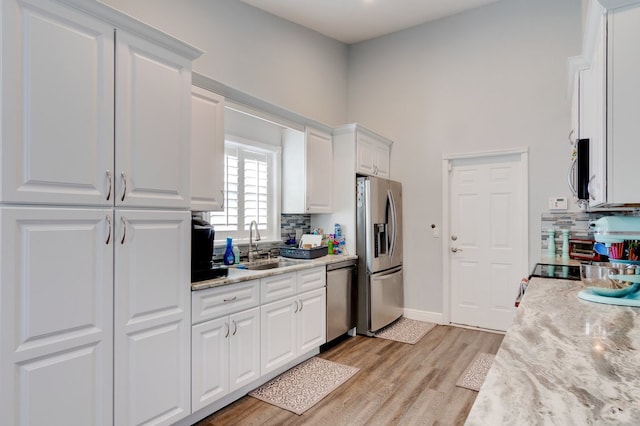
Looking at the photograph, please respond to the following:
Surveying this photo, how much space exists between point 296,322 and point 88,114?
214 cm

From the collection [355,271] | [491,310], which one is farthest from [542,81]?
[355,271]

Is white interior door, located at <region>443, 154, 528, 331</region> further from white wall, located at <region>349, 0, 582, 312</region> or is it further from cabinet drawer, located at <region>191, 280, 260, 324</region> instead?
cabinet drawer, located at <region>191, 280, 260, 324</region>

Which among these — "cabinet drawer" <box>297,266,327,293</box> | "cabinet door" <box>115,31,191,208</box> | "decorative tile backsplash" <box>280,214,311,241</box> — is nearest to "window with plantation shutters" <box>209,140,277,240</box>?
"decorative tile backsplash" <box>280,214,311,241</box>

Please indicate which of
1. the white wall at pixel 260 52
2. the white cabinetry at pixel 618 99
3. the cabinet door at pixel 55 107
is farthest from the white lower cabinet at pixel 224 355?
the white cabinetry at pixel 618 99

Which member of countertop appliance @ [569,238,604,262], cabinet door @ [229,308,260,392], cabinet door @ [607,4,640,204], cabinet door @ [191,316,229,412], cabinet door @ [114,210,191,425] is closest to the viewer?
cabinet door @ [607,4,640,204]

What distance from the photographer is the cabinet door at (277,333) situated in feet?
8.88

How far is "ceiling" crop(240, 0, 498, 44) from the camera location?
12.6ft

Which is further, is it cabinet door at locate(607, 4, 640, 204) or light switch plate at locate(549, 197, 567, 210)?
light switch plate at locate(549, 197, 567, 210)

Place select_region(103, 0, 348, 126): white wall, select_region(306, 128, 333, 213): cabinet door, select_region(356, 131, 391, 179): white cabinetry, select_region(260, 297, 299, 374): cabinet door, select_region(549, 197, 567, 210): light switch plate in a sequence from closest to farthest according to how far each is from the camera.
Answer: select_region(260, 297, 299, 374): cabinet door
select_region(103, 0, 348, 126): white wall
select_region(549, 197, 567, 210): light switch plate
select_region(306, 128, 333, 213): cabinet door
select_region(356, 131, 391, 179): white cabinetry

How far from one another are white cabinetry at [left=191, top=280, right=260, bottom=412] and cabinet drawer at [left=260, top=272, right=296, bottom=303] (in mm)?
69

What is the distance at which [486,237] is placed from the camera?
4148 mm

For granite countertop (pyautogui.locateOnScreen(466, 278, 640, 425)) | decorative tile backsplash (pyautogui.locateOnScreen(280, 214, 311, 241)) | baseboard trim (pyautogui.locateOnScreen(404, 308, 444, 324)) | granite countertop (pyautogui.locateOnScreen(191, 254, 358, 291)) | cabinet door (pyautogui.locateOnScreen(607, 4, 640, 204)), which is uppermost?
cabinet door (pyautogui.locateOnScreen(607, 4, 640, 204))

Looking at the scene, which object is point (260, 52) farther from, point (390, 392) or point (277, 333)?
point (390, 392)

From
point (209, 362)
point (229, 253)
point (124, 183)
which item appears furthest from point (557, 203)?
point (124, 183)
